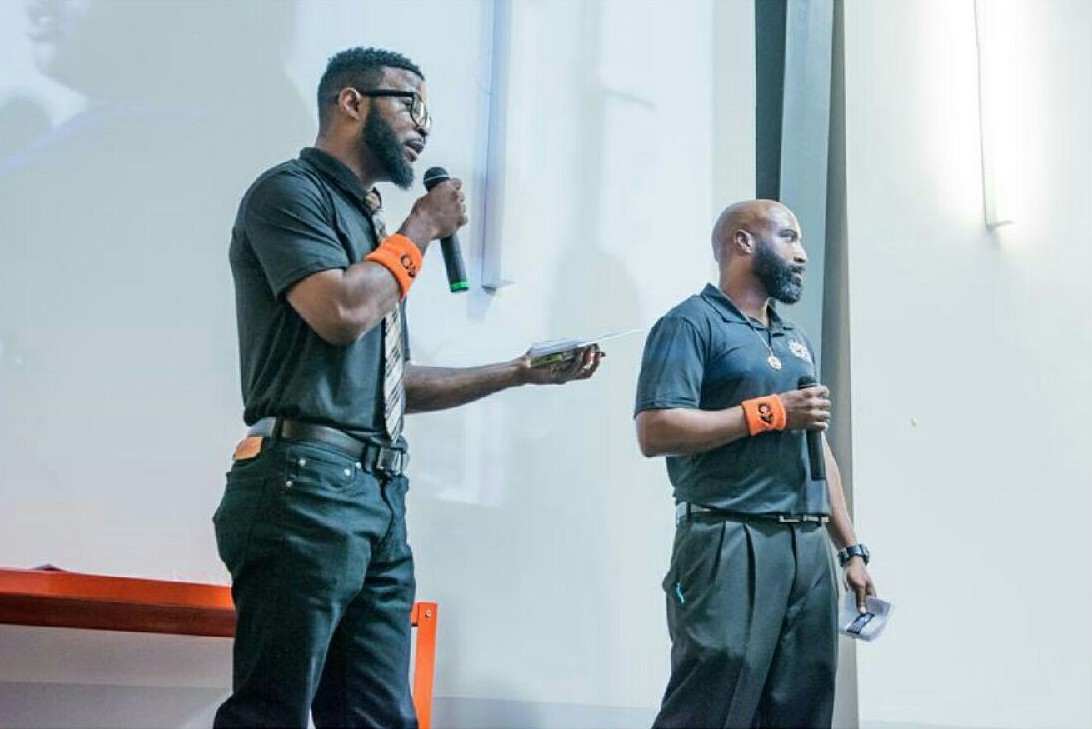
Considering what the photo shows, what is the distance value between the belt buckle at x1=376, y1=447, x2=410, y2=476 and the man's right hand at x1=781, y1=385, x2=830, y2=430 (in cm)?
77

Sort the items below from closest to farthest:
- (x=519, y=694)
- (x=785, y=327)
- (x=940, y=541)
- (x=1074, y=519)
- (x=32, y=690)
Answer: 1. (x=32, y=690)
2. (x=785, y=327)
3. (x=519, y=694)
4. (x=940, y=541)
5. (x=1074, y=519)

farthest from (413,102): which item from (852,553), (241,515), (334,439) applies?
(852,553)

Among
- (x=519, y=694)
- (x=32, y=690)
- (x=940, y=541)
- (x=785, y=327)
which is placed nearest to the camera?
(x=32, y=690)

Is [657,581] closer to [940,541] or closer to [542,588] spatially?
[542,588]

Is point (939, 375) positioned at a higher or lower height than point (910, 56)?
lower

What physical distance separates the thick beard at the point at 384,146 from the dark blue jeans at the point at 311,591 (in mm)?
485

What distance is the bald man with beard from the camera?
2.19m

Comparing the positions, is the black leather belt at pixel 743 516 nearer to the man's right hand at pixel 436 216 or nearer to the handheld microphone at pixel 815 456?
the handheld microphone at pixel 815 456

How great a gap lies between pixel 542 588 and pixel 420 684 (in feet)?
1.36

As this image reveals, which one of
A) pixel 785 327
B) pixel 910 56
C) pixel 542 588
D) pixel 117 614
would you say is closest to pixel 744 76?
pixel 910 56

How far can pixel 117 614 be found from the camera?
2.35 metres

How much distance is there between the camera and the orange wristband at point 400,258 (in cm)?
175

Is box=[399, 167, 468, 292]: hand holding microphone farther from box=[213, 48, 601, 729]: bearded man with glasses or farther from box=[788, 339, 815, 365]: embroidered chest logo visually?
box=[788, 339, 815, 365]: embroidered chest logo

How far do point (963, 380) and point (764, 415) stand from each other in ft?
5.21
